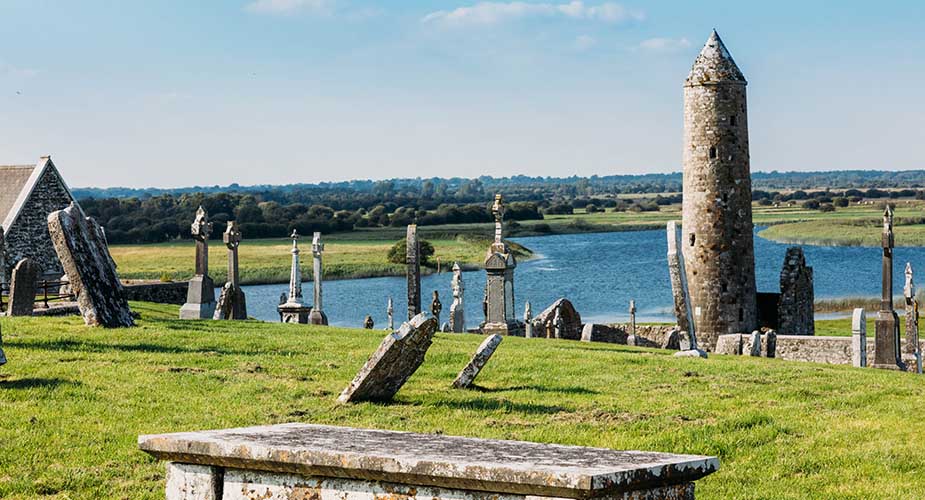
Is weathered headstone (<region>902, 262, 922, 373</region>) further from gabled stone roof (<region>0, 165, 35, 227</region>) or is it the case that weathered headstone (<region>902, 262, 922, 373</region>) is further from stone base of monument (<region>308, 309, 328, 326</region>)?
gabled stone roof (<region>0, 165, 35, 227</region>)

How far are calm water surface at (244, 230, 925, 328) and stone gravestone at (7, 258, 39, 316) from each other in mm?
39029

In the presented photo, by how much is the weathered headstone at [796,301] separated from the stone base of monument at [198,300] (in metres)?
19.5

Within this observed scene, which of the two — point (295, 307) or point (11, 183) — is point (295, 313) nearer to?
point (295, 307)

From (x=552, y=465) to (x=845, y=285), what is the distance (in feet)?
306

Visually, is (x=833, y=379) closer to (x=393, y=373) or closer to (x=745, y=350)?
(x=393, y=373)

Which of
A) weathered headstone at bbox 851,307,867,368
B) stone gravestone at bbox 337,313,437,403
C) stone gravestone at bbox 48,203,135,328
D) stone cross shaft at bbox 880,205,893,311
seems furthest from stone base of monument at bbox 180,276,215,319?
stone gravestone at bbox 337,313,437,403

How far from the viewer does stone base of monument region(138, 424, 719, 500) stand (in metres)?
4.71

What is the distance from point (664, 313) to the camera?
72062mm

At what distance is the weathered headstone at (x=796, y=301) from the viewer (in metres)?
40.9

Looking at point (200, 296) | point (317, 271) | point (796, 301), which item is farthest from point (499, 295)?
point (796, 301)

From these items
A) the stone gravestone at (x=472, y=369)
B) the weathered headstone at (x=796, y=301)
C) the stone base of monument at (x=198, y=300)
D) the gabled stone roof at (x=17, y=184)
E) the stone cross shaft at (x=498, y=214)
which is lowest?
the weathered headstone at (x=796, y=301)

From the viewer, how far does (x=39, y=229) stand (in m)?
48.5

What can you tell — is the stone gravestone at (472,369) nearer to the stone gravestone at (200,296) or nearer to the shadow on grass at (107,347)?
the shadow on grass at (107,347)

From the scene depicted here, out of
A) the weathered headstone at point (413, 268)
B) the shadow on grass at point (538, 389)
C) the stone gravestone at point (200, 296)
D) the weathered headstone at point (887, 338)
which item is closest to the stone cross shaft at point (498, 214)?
the weathered headstone at point (413, 268)
